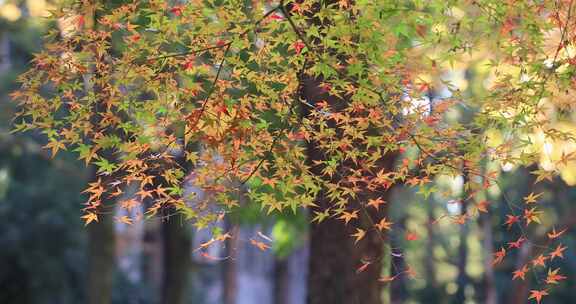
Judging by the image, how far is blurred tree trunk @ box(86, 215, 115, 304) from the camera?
14.3m

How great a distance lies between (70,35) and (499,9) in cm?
312

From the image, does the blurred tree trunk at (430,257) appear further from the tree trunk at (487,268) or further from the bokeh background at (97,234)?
the tree trunk at (487,268)

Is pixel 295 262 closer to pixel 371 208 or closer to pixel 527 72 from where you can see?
pixel 371 208

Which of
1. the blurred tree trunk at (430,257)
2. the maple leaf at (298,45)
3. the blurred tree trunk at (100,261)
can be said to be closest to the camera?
the maple leaf at (298,45)

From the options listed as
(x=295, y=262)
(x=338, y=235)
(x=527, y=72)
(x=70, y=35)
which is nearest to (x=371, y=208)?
(x=338, y=235)

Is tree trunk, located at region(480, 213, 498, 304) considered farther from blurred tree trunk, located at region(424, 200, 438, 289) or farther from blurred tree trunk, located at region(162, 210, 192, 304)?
blurred tree trunk, located at region(424, 200, 438, 289)

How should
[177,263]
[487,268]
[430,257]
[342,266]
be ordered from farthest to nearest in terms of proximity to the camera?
1. [430,257]
2. [487,268]
3. [177,263]
4. [342,266]

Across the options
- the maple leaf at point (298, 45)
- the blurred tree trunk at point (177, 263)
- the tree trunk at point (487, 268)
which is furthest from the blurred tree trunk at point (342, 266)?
the tree trunk at point (487, 268)

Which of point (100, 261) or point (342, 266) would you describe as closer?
point (342, 266)

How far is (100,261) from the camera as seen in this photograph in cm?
1446

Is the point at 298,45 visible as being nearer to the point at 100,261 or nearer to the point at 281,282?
the point at 100,261

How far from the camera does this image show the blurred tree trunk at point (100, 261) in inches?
563

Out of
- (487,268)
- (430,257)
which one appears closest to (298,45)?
(487,268)

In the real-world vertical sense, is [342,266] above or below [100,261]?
below
